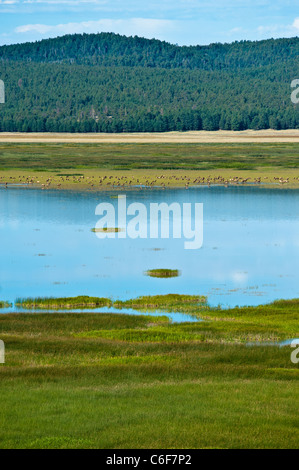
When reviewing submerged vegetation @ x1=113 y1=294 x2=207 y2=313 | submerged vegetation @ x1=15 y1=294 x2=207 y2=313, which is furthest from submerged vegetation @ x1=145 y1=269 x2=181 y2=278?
submerged vegetation @ x1=15 y1=294 x2=207 y2=313

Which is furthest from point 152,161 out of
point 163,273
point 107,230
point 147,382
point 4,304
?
point 147,382

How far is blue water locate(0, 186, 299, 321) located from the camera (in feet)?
112

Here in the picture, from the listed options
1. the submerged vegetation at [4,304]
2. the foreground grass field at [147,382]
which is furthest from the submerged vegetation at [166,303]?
the submerged vegetation at [4,304]

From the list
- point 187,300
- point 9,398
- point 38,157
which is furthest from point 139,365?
point 38,157

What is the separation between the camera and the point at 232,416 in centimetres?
1575

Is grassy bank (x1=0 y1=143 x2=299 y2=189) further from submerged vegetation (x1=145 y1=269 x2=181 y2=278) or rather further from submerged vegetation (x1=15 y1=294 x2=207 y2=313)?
submerged vegetation (x1=15 y1=294 x2=207 y2=313)

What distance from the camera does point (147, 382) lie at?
744 inches

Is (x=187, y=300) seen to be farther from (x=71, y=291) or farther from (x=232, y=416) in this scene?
(x=232, y=416)

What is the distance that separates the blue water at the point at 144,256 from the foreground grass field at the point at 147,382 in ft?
16.5

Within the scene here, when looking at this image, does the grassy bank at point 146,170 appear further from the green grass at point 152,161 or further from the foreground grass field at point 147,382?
the foreground grass field at point 147,382

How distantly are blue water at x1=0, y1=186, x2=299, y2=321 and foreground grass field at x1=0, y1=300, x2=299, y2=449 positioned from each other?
503 centimetres

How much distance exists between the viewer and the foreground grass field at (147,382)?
1460 cm

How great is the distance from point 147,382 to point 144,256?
917 inches

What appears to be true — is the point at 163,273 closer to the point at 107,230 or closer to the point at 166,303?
the point at 166,303
